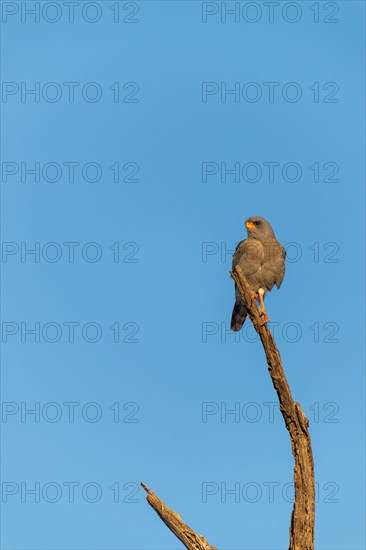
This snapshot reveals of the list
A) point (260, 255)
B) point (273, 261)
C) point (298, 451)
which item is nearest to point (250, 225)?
point (260, 255)

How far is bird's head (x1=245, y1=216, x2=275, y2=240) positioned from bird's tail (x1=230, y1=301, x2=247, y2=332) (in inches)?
49.9

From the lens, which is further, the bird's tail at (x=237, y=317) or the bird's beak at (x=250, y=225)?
the bird's tail at (x=237, y=317)

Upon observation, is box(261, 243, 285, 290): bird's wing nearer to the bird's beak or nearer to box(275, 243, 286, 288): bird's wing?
box(275, 243, 286, 288): bird's wing

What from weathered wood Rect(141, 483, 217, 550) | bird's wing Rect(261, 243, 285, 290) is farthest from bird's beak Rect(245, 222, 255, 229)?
weathered wood Rect(141, 483, 217, 550)

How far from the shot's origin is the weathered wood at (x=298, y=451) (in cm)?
1036

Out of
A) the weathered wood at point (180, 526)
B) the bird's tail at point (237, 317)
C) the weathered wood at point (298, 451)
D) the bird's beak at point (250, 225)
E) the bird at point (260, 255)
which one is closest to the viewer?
the weathered wood at point (180, 526)

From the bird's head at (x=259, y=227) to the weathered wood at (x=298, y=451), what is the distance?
10.8ft

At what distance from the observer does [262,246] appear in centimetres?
1399

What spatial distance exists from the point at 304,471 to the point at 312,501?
1.27ft

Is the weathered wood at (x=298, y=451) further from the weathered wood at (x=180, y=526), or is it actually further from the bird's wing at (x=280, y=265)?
the bird's wing at (x=280, y=265)

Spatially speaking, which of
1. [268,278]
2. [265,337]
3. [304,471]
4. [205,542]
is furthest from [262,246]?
[205,542]

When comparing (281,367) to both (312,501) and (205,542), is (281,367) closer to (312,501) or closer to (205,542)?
(312,501)

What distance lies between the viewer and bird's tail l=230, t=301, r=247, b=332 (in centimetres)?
1438

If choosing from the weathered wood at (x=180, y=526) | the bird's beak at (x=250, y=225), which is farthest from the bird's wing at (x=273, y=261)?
the weathered wood at (x=180, y=526)
